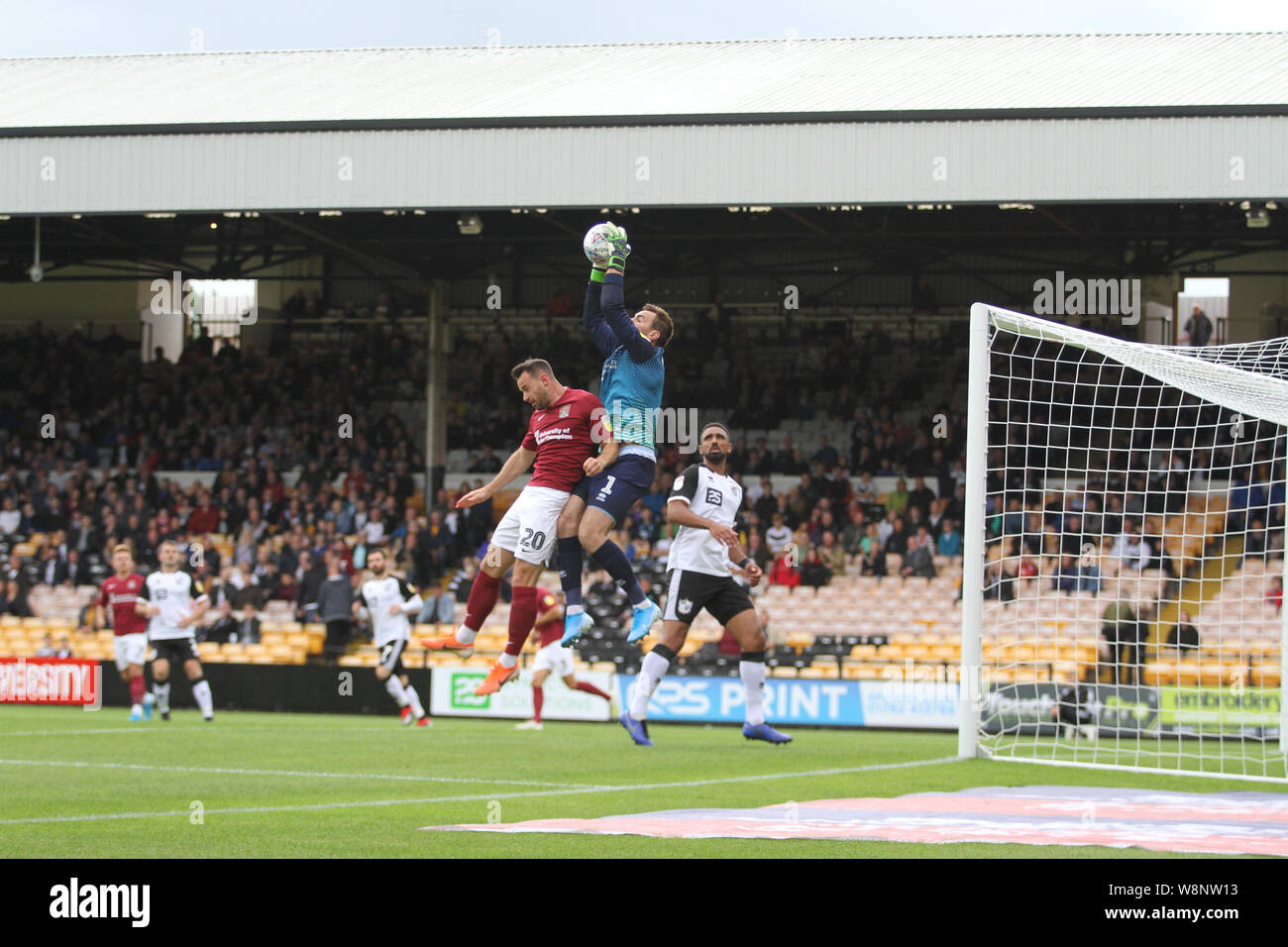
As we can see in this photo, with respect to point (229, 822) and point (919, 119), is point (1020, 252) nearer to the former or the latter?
point (919, 119)

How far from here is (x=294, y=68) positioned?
29828mm

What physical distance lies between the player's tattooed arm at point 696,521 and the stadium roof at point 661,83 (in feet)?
37.3

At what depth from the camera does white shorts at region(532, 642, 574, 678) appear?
17969mm

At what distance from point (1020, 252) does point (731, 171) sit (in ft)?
32.3

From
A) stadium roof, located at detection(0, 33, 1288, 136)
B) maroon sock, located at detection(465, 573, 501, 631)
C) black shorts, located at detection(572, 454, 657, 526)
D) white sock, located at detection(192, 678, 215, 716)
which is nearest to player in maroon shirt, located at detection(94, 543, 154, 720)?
white sock, located at detection(192, 678, 215, 716)

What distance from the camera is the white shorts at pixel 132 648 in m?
20.0

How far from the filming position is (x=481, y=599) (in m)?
9.65

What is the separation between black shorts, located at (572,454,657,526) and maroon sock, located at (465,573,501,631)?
93cm

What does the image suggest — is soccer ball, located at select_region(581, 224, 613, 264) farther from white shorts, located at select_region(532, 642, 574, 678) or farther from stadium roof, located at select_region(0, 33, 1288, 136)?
stadium roof, located at select_region(0, 33, 1288, 136)

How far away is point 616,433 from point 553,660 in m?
9.40

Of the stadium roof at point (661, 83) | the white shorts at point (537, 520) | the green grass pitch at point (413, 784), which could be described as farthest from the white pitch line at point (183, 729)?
the stadium roof at point (661, 83)

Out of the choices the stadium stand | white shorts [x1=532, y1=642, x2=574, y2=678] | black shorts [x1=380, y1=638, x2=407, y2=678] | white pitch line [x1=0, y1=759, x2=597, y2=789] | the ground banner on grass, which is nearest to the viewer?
the ground banner on grass
